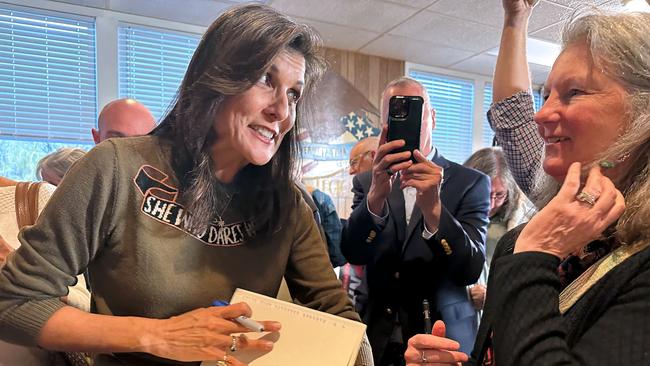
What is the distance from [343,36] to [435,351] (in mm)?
3138

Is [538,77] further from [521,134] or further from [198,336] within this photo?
[198,336]

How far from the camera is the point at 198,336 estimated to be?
0.70 metres

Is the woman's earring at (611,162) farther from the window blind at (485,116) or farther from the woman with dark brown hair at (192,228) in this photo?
the window blind at (485,116)

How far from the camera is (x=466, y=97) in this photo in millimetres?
4645

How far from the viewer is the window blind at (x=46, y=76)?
297 cm

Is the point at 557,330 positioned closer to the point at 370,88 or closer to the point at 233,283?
the point at 233,283

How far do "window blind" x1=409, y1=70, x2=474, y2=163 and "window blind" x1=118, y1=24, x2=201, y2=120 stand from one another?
7.97ft

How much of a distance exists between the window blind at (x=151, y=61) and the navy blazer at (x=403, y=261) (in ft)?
8.18

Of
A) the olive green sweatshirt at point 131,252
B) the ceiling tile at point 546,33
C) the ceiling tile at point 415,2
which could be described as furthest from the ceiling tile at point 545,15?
the olive green sweatshirt at point 131,252

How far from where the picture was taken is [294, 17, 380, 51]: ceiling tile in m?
3.32

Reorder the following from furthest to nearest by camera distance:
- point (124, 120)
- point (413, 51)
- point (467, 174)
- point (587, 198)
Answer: point (413, 51) < point (124, 120) < point (467, 174) < point (587, 198)

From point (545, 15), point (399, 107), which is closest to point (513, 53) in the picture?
point (399, 107)

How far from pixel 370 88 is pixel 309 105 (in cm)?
307

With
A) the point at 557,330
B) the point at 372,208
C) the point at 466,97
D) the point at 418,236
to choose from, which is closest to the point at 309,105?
the point at 372,208
